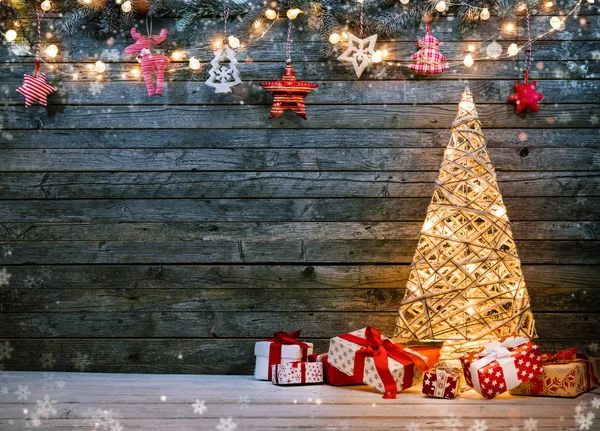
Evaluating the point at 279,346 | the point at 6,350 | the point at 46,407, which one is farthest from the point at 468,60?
the point at 6,350

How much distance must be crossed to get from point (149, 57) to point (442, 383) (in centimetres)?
163

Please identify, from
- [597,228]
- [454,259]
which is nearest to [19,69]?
[454,259]

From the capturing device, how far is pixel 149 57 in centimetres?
279

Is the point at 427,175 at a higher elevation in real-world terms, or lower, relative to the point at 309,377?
higher

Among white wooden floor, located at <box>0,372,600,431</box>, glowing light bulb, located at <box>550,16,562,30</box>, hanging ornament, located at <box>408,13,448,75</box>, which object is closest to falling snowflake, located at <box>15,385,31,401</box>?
white wooden floor, located at <box>0,372,600,431</box>

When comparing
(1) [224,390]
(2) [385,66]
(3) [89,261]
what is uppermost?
(2) [385,66]

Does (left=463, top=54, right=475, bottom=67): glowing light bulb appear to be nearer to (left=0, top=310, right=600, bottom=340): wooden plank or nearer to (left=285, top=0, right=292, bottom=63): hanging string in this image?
(left=285, top=0, right=292, bottom=63): hanging string

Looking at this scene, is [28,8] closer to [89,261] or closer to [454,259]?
[89,261]

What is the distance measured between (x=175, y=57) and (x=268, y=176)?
60cm

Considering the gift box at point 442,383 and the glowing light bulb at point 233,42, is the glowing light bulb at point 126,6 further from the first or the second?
the gift box at point 442,383

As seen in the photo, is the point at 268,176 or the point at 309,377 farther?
the point at 268,176

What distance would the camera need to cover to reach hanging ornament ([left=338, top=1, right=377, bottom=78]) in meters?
2.76

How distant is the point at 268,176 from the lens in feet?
9.27

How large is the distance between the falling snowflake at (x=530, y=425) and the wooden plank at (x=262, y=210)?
3.25 feet
